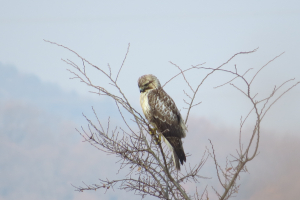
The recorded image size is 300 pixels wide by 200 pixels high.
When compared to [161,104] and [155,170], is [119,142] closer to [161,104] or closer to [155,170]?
[155,170]

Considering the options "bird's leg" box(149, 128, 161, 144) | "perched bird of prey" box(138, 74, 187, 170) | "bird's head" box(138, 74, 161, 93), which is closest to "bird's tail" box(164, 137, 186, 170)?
"perched bird of prey" box(138, 74, 187, 170)

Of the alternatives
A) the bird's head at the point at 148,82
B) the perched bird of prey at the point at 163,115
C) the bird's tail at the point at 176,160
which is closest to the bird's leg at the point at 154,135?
the perched bird of prey at the point at 163,115

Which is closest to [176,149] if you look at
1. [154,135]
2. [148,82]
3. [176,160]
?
[176,160]

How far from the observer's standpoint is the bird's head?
23.0 feet

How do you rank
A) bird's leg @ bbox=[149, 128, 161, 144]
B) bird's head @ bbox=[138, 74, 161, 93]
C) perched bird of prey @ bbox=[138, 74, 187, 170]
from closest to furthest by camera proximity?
bird's leg @ bbox=[149, 128, 161, 144] < perched bird of prey @ bbox=[138, 74, 187, 170] < bird's head @ bbox=[138, 74, 161, 93]

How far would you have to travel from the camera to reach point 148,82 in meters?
7.09

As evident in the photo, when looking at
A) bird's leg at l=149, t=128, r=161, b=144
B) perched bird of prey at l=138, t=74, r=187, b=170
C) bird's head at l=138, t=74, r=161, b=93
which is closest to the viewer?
bird's leg at l=149, t=128, r=161, b=144

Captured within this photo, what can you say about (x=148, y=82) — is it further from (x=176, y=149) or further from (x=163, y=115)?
(x=176, y=149)

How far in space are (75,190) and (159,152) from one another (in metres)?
2.02

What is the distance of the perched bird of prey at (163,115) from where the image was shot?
679cm

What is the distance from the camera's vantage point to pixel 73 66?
6.00 metres

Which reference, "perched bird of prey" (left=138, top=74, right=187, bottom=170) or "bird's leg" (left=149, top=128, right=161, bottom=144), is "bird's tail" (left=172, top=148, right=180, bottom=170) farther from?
"bird's leg" (left=149, top=128, right=161, bottom=144)

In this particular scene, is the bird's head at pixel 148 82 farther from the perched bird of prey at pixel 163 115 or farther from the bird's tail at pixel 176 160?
the bird's tail at pixel 176 160

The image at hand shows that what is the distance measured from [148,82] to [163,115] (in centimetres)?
82
